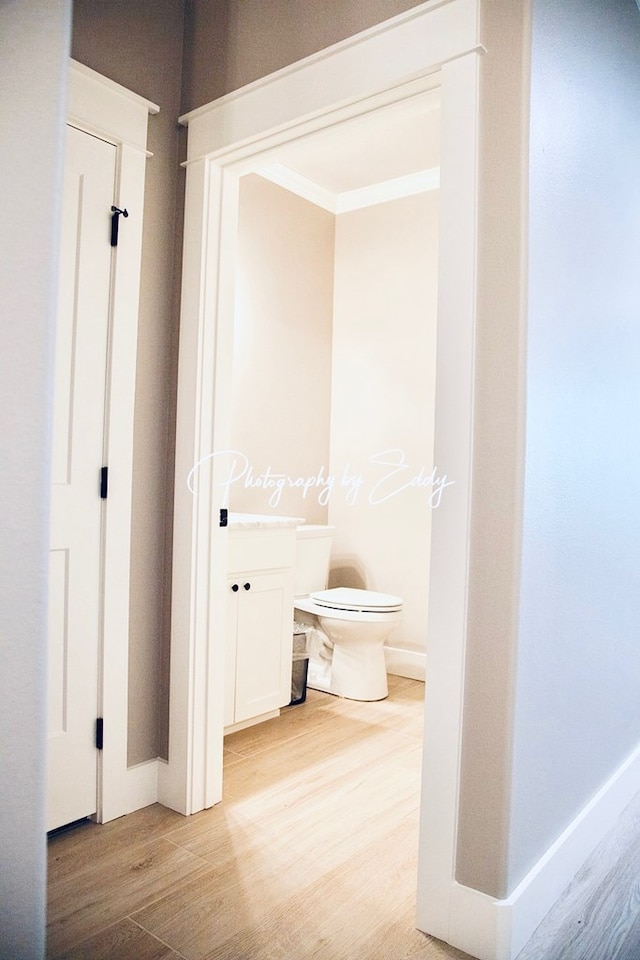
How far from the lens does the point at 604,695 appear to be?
211 centimetres

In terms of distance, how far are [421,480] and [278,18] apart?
242 centimetres

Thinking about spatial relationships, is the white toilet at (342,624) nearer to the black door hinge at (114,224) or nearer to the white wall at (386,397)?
the white wall at (386,397)

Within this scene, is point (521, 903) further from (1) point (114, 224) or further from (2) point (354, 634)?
(1) point (114, 224)

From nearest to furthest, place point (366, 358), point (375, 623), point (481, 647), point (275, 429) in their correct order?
point (481, 647), point (375, 623), point (275, 429), point (366, 358)

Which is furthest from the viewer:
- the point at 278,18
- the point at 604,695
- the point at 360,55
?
the point at 604,695

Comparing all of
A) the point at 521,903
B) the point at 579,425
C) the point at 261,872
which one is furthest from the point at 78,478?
the point at 521,903

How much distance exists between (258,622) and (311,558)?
0.80m

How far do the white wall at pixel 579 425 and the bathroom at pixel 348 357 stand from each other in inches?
59.5

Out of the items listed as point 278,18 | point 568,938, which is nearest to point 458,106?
point 278,18

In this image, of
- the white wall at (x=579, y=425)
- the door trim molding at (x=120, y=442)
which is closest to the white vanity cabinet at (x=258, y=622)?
the door trim molding at (x=120, y=442)

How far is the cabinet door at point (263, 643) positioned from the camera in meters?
2.74

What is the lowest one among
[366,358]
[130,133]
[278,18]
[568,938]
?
[568,938]

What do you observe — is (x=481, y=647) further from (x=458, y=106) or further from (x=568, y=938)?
(x=458, y=106)

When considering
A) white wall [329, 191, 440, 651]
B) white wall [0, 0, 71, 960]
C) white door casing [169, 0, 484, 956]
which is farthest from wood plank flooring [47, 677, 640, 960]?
white wall [329, 191, 440, 651]
